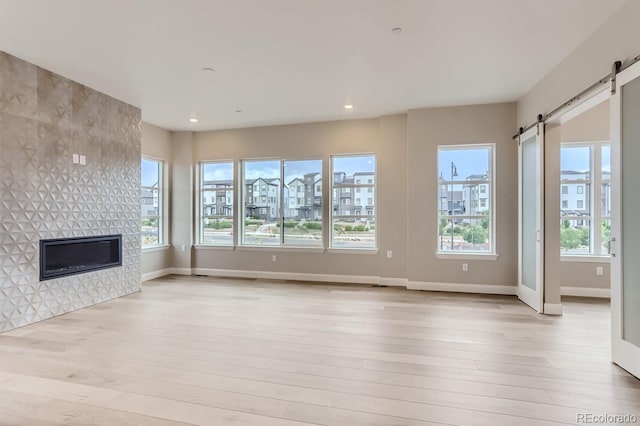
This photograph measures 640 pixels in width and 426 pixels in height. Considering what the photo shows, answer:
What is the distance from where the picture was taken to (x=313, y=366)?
105 inches

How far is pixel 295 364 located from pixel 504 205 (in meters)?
4.09

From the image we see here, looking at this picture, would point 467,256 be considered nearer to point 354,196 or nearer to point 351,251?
point 351,251

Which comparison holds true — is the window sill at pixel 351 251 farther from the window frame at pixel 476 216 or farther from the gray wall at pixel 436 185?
the window frame at pixel 476 216

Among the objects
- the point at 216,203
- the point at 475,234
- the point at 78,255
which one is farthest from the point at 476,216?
the point at 78,255

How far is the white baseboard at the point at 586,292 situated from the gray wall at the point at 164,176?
710 centimetres

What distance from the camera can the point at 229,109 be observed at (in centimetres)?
538

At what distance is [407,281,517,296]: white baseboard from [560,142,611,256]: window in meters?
1.11

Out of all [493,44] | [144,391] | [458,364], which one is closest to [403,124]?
[493,44]

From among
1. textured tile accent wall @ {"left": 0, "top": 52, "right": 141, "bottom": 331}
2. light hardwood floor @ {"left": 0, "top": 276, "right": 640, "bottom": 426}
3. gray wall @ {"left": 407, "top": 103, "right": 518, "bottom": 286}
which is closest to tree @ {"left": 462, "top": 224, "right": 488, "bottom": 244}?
gray wall @ {"left": 407, "top": 103, "right": 518, "bottom": 286}

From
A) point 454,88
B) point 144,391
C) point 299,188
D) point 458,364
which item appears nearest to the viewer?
point 144,391

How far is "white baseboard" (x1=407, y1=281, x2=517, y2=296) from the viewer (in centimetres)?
505

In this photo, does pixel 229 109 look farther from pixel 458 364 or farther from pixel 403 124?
pixel 458 364

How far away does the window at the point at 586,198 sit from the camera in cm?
506

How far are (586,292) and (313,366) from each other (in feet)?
15.3
